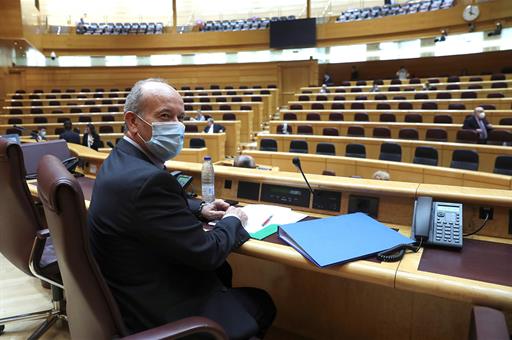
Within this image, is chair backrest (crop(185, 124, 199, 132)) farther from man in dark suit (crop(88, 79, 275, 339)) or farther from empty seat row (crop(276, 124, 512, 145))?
man in dark suit (crop(88, 79, 275, 339))

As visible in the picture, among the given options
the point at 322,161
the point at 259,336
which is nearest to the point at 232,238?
the point at 259,336

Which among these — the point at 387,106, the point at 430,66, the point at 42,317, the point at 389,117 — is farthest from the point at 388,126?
the point at 430,66

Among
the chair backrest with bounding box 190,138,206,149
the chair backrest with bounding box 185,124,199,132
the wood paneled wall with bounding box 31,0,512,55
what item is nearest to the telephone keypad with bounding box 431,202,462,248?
the chair backrest with bounding box 190,138,206,149

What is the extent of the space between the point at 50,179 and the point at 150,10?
17.8 meters

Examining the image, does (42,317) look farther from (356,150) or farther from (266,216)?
(356,150)

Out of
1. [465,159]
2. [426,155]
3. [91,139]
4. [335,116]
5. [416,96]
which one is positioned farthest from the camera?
[416,96]

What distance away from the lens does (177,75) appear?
599 inches

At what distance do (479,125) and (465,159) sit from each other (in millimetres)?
1411

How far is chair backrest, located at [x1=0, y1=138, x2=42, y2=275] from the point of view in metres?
1.67

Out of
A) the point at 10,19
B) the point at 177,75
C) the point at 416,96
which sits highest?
the point at 10,19

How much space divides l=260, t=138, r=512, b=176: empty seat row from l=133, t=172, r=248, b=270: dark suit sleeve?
181 inches

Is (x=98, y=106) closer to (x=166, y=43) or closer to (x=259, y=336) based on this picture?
(x=166, y=43)

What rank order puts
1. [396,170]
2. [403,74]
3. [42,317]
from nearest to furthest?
[42,317] < [396,170] < [403,74]

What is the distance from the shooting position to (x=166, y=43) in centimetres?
1455
